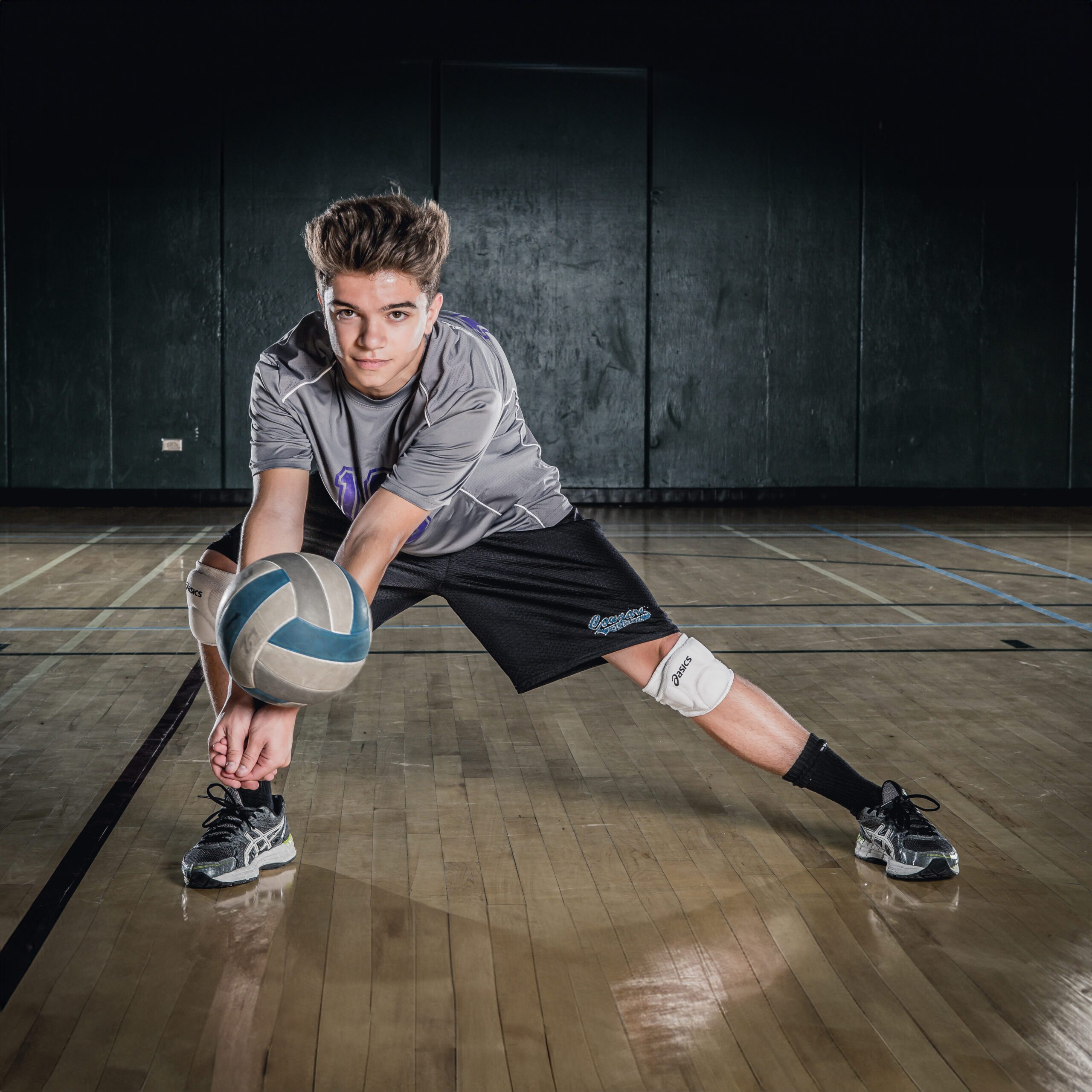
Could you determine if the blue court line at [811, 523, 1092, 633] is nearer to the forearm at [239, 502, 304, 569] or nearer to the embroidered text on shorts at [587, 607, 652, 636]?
the embroidered text on shorts at [587, 607, 652, 636]

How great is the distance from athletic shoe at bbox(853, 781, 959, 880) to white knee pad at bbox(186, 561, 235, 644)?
148 centimetres

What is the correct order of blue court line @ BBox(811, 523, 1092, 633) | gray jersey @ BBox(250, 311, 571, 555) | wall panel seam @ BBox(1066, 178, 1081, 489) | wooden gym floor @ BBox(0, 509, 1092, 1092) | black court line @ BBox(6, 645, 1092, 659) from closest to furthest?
wooden gym floor @ BBox(0, 509, 1092, 1092) < gray jersey @ BBox(250, 311, 571, 555) < black court line @ BBox(6, 645, 1092, 659) < blue court line @ BBox(811, 523, 1092, 633) < wall panel seam @ BBox(1066, 178, 1081, 489)

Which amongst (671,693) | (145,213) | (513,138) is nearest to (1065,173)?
(513,138)

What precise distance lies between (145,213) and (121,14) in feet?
5.83

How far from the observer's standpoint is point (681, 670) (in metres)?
2.64

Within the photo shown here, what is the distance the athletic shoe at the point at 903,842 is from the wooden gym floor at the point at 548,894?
42 millimetres

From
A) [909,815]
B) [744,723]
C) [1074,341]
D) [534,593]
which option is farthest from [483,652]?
[1074,341]

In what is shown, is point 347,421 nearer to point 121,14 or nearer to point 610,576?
point 610,576

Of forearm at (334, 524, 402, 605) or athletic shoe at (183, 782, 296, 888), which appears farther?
athletic shoe at (183, 782, 296, 888)

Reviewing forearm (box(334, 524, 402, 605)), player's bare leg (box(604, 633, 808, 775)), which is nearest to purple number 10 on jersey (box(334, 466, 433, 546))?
forearm (box(334, 524, 402, 605))

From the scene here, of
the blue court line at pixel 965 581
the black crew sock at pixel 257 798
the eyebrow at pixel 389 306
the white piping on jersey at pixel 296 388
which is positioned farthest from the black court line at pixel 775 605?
the eyebrow at pixel 389 306

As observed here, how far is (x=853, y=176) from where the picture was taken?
11.7 m

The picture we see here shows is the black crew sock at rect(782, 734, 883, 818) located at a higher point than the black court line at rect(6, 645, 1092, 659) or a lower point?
higher

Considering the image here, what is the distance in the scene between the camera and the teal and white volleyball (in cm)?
198
